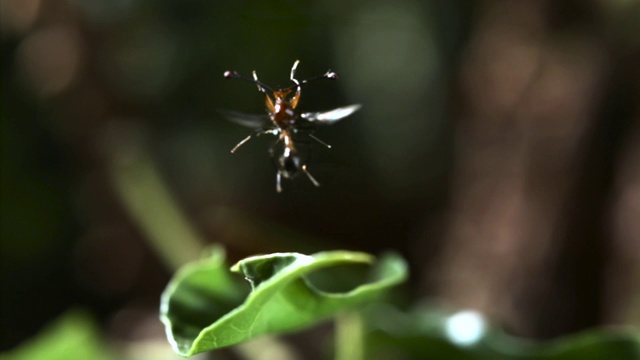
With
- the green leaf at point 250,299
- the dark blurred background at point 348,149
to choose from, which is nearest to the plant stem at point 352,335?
the green leaf at point 250,299

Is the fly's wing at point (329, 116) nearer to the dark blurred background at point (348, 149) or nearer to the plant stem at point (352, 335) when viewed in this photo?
the plant stem at point (352, 335)

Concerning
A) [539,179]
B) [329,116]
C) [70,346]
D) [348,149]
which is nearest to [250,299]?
[329,116]

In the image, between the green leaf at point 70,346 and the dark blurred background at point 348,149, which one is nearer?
the green leaf at point 70,346

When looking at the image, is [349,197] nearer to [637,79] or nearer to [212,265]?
[637,79]

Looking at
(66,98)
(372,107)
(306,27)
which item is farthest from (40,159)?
(372,107)

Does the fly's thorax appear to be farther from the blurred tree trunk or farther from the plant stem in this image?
the blurred tree trunk

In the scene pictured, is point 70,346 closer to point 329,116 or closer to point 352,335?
point 352,335
